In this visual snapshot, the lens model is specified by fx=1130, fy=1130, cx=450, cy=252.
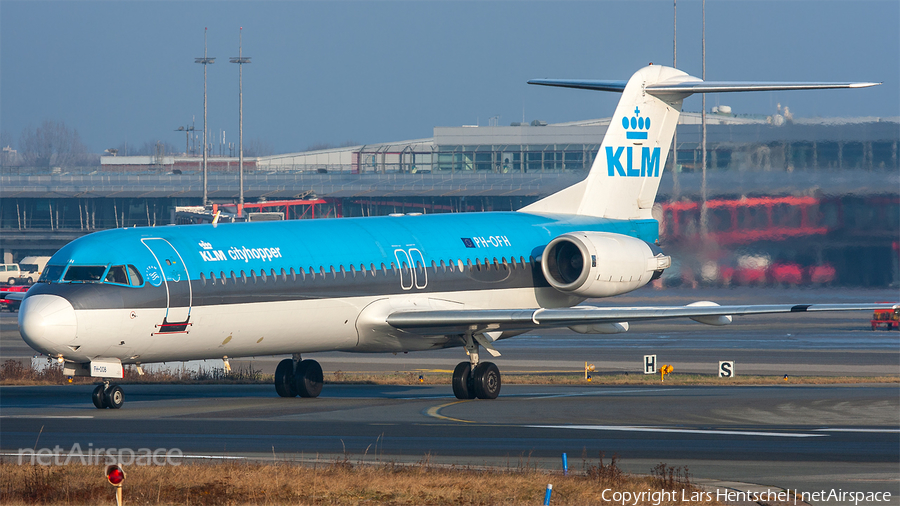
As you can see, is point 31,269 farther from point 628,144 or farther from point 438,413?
point 438,413

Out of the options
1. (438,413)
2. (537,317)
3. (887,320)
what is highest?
(537,317)

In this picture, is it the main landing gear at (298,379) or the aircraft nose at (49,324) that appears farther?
the main landing gear at (298,379)

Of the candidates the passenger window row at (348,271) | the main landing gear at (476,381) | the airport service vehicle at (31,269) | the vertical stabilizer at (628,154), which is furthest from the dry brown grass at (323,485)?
the airport service vehicle at (31,269)

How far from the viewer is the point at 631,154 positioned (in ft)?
108

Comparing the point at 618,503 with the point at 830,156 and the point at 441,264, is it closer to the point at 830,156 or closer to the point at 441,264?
the point at 441,264

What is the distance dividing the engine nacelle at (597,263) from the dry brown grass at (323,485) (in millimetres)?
14312

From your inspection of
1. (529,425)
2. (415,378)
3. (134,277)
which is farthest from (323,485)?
(415,378)

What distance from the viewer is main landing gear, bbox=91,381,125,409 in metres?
23.0

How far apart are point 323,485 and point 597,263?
16310 millimetres

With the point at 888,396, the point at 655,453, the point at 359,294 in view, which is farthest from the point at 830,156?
the point at 655,453

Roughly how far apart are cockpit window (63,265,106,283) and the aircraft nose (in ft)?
2.66

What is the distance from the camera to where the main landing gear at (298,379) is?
2770 cm

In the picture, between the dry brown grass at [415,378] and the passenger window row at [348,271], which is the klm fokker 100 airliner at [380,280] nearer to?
the passenger window row at [348,271]

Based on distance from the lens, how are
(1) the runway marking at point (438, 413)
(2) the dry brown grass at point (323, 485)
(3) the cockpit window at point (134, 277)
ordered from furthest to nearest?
(3) the cockpit window at point (134, 277) < (1) the runway marking at point (438, 413) < (2) the dry brown grass at point (323, 485)
